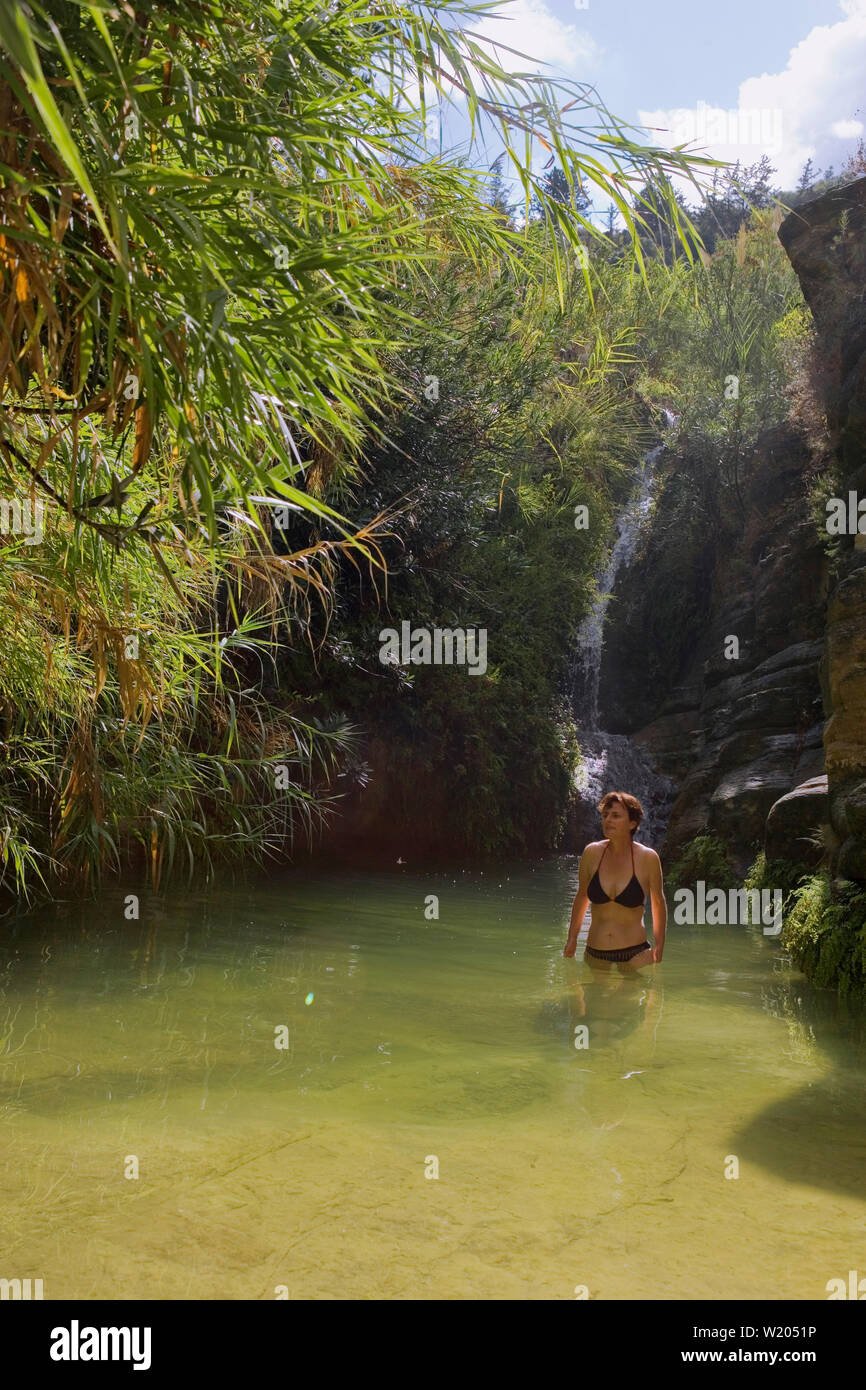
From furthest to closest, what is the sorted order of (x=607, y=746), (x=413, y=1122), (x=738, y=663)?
(x=607, y=746) < (x=738, y=663) < (x=413, y=1122)

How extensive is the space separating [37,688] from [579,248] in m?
3.30

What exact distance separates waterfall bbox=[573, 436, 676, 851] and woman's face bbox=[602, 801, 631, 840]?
7775 millimetres

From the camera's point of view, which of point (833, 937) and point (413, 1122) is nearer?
point (413, 1122)

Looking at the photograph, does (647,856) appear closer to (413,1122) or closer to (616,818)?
(616,818)

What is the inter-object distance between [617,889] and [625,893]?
70 millimetres

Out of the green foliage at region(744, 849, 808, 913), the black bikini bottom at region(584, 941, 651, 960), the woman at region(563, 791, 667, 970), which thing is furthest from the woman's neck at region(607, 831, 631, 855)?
the green foliage at region(744, 849, 808, 913)

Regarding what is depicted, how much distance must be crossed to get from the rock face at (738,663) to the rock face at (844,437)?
1.17m

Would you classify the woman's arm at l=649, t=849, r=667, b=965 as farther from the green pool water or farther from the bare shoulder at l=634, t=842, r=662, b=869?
the green pool water

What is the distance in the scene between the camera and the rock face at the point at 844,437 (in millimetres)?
7930

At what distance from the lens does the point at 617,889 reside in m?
7.37

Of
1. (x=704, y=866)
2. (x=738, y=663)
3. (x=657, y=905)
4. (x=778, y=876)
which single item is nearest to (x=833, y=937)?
(x=657, y=905)

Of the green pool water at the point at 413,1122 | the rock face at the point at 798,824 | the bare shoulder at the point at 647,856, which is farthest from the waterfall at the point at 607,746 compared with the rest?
the bare shoulder at the point at 647,856

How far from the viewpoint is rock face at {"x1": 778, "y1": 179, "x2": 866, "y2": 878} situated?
793cm
